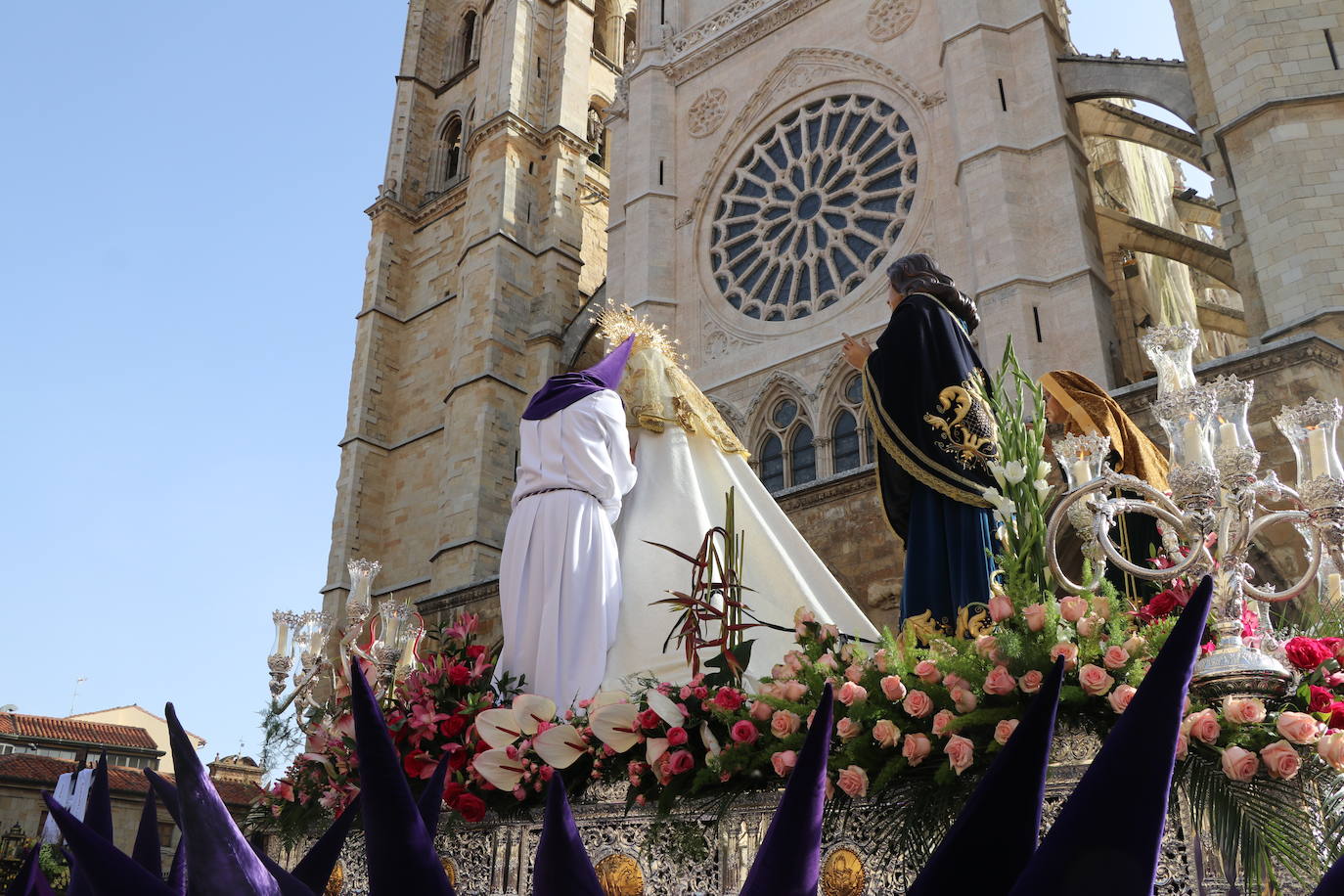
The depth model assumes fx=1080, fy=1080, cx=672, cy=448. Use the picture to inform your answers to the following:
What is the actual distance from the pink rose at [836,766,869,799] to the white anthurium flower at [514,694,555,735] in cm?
91

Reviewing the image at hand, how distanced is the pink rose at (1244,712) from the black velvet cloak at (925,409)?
6.28 ft

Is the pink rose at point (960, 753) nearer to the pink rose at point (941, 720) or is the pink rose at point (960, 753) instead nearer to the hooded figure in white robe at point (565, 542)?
the pink rose at point (941, 720)

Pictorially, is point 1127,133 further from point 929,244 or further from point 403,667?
point 403,667

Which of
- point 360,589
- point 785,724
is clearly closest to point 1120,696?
point 785,724

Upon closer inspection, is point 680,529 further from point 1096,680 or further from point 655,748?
point 1096,680

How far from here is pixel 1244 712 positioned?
172cm

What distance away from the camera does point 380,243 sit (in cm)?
2211

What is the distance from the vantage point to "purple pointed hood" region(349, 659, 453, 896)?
647 millimetres

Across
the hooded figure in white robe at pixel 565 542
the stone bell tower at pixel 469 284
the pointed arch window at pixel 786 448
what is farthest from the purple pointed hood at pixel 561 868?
the stone bell tower at pixel 469 284

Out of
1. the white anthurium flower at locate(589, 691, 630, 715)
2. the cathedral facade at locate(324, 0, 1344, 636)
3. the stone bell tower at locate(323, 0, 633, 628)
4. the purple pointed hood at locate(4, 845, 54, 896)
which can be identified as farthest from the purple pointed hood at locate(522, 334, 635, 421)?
the stone bell tower at locate(323, 0, 633, 628)

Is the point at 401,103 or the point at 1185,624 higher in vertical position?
the point at 401,103

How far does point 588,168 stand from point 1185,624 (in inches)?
854

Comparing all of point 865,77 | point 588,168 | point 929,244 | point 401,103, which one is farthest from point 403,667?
point 401,103

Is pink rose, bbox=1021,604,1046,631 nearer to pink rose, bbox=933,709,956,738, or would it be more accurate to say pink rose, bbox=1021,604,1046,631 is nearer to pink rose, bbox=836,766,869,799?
pink rose, bbox=933,709,956,738
